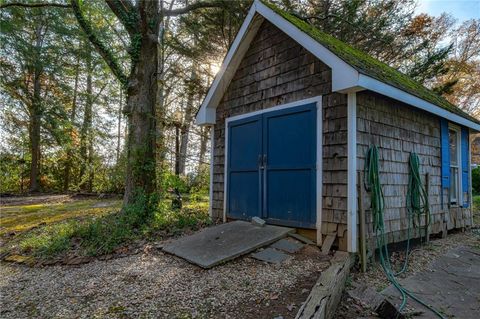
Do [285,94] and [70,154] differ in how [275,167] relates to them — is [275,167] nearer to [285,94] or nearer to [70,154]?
[285,94]


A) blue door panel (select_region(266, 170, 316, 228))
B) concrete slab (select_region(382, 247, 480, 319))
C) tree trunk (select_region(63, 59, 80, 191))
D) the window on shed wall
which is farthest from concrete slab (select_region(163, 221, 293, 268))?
tree trunk (select_region(63, 59, 80, 191))

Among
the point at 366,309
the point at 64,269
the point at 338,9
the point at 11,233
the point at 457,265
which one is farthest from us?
the point at 338,9

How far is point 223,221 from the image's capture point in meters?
5.91

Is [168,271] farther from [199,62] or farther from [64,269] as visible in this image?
[199,62]

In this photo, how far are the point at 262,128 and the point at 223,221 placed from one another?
1.98 m

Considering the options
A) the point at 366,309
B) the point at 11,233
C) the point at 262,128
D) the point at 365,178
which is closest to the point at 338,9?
the point at 262,128

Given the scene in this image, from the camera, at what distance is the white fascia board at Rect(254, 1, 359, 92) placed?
150 inches

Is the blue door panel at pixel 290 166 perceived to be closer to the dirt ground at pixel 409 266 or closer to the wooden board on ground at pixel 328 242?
the wooden board on ground at pixel 328 242

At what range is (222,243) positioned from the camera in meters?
4.22

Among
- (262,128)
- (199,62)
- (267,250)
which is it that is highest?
(199,62)

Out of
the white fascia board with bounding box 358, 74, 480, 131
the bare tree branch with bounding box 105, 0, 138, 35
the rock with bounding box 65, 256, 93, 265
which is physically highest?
the bare tree branch with bounding box 105, 0, 138, 35

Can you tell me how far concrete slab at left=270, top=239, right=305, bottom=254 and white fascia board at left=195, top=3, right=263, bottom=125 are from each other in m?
3.05

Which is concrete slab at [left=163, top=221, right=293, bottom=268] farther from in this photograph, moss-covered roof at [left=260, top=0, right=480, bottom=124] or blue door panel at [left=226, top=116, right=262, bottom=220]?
moss-covered roof at [left=260, top=0, right=480, bottom=124]

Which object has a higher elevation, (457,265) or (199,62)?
(199,62)
